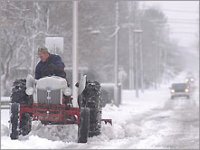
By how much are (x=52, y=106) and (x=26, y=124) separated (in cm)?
22

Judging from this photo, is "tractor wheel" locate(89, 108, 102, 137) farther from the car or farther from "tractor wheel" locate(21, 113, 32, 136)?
the car

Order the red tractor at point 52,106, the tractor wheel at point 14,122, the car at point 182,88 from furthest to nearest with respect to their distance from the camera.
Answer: the car at point 182,88 < the red tractor at point 52,106 < the tractor wheel at point 14,122

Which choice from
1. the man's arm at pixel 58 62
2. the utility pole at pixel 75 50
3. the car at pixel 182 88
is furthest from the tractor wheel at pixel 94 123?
the car at pixel 182 88

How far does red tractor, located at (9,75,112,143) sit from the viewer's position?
3494 millimetres

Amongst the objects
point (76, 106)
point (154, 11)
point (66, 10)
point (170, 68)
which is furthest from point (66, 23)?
point (170, 68)

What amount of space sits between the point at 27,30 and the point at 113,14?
2.90 ft

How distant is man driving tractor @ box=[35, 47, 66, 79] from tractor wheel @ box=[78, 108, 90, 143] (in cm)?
32

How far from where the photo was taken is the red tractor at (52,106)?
349cm

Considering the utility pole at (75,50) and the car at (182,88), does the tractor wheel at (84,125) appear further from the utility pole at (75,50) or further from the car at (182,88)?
the car at (182,88)

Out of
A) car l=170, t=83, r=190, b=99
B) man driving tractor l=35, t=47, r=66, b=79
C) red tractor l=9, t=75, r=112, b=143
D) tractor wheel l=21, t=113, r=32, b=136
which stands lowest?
car l=170, t=83, r=190, b=99

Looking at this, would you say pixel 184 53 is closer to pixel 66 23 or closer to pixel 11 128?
pixel 66 23

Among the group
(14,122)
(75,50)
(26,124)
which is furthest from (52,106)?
(75,50)

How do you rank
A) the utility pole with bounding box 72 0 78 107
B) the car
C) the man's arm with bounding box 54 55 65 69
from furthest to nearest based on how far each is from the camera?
the car
the utility pole with bounding box 72 0 78 107
the man's arm with bounding box 54 55 65 69

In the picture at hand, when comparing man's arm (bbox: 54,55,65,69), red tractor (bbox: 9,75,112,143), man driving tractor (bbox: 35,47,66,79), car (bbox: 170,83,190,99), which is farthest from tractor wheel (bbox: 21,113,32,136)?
car (bbox: 170,83,190,99)
